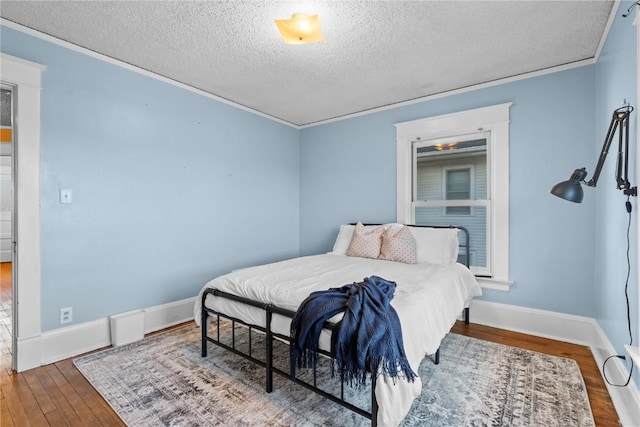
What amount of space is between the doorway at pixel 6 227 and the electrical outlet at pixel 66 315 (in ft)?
0.90

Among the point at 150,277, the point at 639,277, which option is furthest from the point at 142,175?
the point at 639,277

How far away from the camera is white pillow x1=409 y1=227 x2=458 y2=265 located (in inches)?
116

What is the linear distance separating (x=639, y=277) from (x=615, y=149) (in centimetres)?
99

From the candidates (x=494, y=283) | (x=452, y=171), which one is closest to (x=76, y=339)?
(x=494, y=283)

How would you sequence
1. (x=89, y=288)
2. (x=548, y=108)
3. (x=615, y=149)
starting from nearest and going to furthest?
(x=615, y=149)
(x=89, y=288)
(x=548, y=108)

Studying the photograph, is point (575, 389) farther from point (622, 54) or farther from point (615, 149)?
point (622, 54)

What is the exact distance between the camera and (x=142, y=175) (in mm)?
2879

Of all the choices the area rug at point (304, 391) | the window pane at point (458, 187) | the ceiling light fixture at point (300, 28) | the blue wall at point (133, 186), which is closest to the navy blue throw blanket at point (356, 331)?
the area rug at point (304, 391)

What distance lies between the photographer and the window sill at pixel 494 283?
9.85 feet

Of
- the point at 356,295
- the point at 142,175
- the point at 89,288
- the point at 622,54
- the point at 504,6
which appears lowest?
the point at 89,288

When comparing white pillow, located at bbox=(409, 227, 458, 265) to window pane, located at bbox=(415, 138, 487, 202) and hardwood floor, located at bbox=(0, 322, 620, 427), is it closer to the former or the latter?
window pane, located at bbox=(415, 138, 487, 202)

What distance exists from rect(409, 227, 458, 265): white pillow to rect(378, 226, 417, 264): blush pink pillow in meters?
0.08

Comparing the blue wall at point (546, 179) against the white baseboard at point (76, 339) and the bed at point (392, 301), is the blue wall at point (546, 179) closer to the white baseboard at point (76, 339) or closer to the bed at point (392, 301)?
the bed at point (392, 301)

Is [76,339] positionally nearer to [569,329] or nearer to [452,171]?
[452,171]
